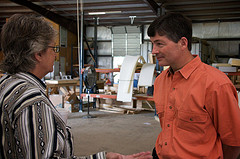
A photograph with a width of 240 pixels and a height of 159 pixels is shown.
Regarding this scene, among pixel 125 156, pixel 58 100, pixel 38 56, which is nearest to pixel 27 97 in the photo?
pixel 38 56

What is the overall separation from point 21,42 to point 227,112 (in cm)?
114

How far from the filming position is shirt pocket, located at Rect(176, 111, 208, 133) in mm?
1299

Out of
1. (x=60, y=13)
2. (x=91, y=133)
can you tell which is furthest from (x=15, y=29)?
(x=60, y=13)

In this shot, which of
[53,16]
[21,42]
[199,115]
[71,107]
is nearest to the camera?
[21,42]

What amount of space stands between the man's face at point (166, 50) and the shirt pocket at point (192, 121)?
362mm

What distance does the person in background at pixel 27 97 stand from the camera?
913 mm

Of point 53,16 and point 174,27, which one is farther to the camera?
point 53,16

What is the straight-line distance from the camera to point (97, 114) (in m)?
6.29

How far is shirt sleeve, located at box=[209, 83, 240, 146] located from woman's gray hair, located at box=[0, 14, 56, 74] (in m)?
0.98

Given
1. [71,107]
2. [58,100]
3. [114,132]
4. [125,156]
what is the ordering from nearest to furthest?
[125,156]
[114,132]
[58,100]
[71,107]

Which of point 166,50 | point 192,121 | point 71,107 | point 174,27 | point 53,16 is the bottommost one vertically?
point 71,107

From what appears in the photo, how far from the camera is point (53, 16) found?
37.8 ft

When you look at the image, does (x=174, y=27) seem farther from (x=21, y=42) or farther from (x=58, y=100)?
(x=58, y=100)

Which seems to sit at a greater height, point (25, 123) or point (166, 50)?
point (166, 50)
